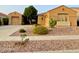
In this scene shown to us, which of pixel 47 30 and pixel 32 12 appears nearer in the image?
pixel 32 12

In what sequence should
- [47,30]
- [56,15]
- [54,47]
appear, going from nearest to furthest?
[54,47] < [47,30] < [56,15]

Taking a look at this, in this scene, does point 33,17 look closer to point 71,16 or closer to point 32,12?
point 32,12

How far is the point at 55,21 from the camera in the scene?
50.3 ft
